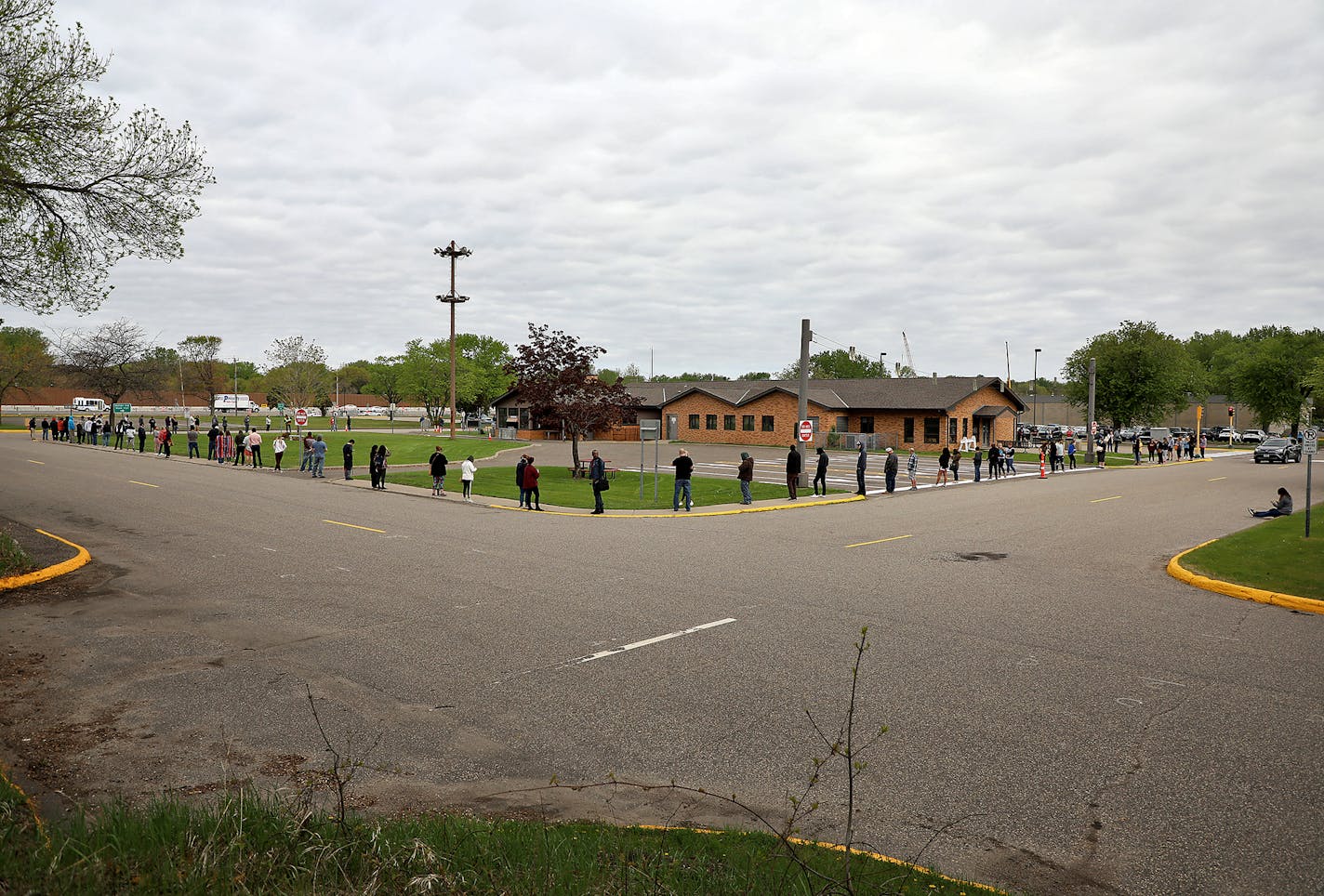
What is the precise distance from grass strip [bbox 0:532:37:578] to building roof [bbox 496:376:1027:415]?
44181 millimetres

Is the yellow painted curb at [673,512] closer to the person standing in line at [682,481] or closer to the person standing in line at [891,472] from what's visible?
the person standing in line at [682,481]

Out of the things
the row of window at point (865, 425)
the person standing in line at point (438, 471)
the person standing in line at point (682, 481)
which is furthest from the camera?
the row of window at point (865, 425)

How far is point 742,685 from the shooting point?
7.77 m

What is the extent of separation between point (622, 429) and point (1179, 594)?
61064 millimetres

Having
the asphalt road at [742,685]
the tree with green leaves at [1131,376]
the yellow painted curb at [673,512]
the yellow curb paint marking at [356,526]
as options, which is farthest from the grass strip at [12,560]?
the tree with green leaves at [1131,376]

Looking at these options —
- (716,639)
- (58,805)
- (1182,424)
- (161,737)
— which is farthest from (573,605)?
(1182,424)

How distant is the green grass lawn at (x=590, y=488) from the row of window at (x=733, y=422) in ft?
94.9

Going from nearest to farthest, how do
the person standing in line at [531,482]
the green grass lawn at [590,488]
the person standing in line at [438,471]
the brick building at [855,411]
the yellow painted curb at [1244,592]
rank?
1. the yellow painted curb at [1244,592]
2. the person standing in line at [531,482]
3. the green grass lawn at [590,488]
4. the person standing in line at [438,471]
5. the brick building at [855,411]

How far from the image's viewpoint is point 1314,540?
15.7 metres

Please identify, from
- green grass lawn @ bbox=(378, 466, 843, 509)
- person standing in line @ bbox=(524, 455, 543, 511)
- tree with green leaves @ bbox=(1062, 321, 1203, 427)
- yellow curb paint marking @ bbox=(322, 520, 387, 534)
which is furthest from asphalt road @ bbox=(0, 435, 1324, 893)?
tree with green leaves @ bbox=(1062, 321, 1203, 427)

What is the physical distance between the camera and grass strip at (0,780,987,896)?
11.6 ft

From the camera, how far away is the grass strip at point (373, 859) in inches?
140

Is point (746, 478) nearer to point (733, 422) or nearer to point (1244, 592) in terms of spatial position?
point (1244, 592)

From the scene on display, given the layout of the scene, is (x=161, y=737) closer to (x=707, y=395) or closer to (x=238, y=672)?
(x=238, y=672)
